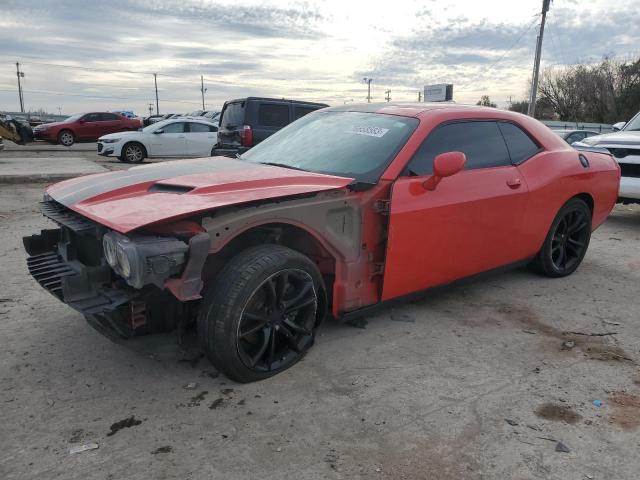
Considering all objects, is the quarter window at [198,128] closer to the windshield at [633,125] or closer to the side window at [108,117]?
the side window at [108,117]

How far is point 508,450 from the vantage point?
2416 millimetres

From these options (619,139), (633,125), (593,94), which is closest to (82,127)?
(633,125)

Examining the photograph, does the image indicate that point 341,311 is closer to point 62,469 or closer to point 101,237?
point 101,237

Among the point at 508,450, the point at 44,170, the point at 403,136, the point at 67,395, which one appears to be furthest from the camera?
the point at 44,170

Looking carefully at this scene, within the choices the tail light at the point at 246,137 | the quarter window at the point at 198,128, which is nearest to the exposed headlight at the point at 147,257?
the tail light at the point at 246,137

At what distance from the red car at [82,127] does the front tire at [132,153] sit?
7397mm

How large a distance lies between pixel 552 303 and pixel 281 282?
8.43ft

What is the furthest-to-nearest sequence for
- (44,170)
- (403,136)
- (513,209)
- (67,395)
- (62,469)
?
(44,170)
(513,209)
(403,136)
(67,395)
(62,469)

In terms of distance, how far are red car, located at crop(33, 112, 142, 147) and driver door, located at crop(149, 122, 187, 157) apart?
7574 mm

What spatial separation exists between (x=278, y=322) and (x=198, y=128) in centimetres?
1463

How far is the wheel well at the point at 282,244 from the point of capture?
3010 millimetres

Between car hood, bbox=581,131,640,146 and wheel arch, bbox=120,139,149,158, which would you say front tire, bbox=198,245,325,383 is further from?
wheel arch, bbox=120,139,149,158

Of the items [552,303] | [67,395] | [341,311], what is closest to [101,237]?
[67,395]

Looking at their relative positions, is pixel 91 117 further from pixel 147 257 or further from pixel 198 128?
pixel 147 257
